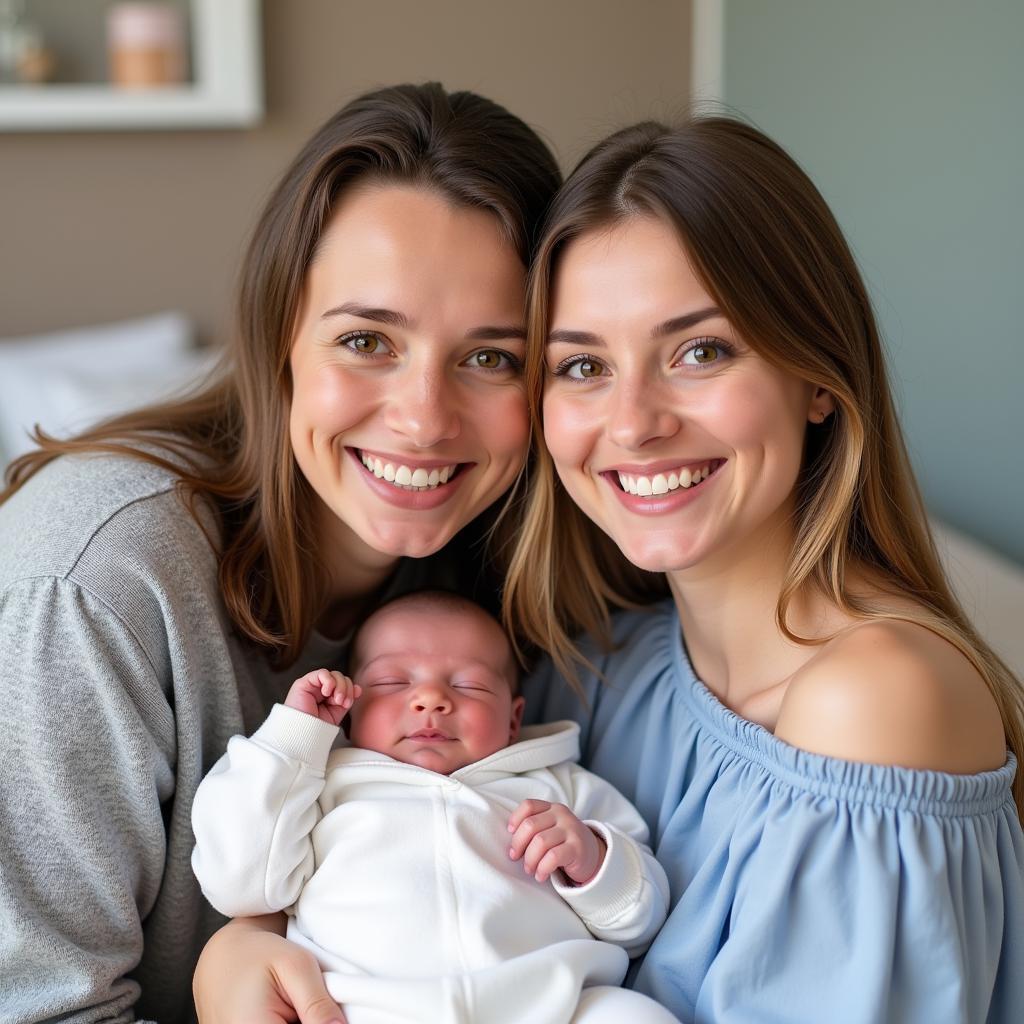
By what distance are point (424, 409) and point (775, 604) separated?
19.4 inches

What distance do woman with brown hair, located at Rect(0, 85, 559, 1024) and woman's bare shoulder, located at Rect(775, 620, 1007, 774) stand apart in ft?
1.75

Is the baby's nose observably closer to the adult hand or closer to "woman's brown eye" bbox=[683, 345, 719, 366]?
the adult hand

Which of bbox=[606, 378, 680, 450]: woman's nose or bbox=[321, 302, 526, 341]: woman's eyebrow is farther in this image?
bbox=[321, 302, 526, 341]: woman's eyebrow

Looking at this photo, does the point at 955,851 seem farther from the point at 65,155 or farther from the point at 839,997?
the point at 65,155

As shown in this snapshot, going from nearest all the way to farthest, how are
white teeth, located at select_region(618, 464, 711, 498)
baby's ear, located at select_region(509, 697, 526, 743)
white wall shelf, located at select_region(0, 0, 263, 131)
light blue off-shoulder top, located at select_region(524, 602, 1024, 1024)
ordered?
light blue off-shoulder top, located at select_region(524, 602, 1024, 1024) → white teeth, located at select_region(618, 464, 711, 498) → baby's ear, located at select_region(509, 697, 526, 743) → white wall shelf, located at select_region(0, 0, 263, 131)

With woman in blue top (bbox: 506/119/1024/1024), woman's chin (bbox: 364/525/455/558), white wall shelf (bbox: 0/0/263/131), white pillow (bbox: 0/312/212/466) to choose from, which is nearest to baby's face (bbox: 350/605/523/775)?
woman's chin (bbox: 364/525/455/558)

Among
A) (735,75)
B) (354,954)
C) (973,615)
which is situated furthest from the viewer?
(735,75)

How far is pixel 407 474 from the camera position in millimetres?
1572

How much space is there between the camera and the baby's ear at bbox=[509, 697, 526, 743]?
170 centimetres

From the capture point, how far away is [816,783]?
1256 mm

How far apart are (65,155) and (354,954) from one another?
277 cm

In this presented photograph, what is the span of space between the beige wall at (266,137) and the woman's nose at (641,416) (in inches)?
90.7

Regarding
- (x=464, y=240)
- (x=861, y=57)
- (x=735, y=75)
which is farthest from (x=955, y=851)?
(x=735, y=75)

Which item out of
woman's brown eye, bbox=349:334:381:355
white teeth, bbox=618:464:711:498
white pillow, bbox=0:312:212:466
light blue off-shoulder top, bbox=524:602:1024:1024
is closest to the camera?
light blue off-shoulder top, bbox=524:602:1024:1024
